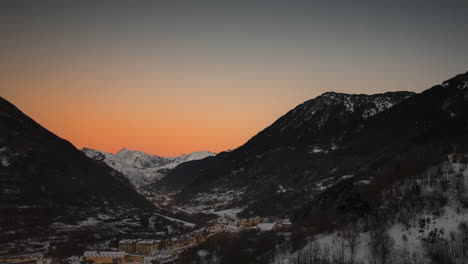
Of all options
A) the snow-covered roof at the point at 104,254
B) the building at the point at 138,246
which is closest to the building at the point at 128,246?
the building at the point at 138,246

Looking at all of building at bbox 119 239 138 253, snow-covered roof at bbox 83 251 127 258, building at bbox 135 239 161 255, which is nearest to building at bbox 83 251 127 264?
snow-covered roof at bbox 83 251 127 258

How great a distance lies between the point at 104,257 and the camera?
488ft

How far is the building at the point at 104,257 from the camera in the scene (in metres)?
146

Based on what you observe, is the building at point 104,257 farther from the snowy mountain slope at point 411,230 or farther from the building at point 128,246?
the snowy mountain slope at point 411,230

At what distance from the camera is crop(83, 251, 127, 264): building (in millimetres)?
145750

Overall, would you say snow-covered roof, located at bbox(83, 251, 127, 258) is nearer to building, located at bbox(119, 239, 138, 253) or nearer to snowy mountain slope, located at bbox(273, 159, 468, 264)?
building, located at bbox(119, 239, 138, 253)

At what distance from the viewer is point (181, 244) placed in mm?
179375

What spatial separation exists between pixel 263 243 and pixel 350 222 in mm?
36513

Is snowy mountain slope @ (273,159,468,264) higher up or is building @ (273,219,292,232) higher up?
snowy mountain slope @ (273,159,468,264)

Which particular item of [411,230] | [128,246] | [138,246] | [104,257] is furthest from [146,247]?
[411,230]

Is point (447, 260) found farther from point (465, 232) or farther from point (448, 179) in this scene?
point (448, 179)

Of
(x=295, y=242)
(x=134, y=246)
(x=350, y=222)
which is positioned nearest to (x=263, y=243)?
(x=295, y=242)

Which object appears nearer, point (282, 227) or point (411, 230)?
point (411, 230)

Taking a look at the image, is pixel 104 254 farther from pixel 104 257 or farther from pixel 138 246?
pixel 138 246
